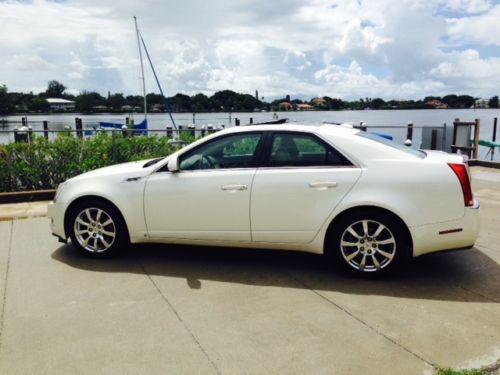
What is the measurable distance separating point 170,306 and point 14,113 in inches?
1908

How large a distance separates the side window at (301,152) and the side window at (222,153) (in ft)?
0.82

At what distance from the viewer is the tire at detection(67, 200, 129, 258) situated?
17.3 ft

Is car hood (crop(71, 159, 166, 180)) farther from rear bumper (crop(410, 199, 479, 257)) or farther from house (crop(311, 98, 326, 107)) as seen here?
house (crop(311, 98, 326, 107))

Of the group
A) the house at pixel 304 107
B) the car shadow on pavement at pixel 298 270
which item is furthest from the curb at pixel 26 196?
the house at pixel 304 107

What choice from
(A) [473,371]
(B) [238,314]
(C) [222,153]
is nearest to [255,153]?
(C) [222,153]

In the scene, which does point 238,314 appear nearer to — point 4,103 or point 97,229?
point 97,229

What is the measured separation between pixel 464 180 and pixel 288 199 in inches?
66.4

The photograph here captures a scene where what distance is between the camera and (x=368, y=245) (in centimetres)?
459

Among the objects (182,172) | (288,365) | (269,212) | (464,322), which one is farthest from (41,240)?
(464,322)

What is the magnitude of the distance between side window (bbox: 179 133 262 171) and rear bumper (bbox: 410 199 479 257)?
72.2 inches

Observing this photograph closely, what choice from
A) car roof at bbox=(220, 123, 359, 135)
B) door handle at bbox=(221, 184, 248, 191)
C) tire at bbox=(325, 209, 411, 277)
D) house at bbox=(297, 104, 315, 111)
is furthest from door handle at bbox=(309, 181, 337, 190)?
house at bbox=(297, 104, 315, 111)

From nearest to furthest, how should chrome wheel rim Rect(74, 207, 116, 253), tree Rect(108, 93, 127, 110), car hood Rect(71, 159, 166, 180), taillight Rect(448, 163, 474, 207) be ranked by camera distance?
taillight Rect(448, 163, 474, 207) < car hood Rect(71, 159, 166, 180) < chrome wheel rim Rect(74, 207, 116, 253) < tree Rect(108, 93, 127, 110)

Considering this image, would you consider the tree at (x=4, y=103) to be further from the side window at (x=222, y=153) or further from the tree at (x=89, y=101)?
the side window at (x=222, y=153)

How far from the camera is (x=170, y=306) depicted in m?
4.15
